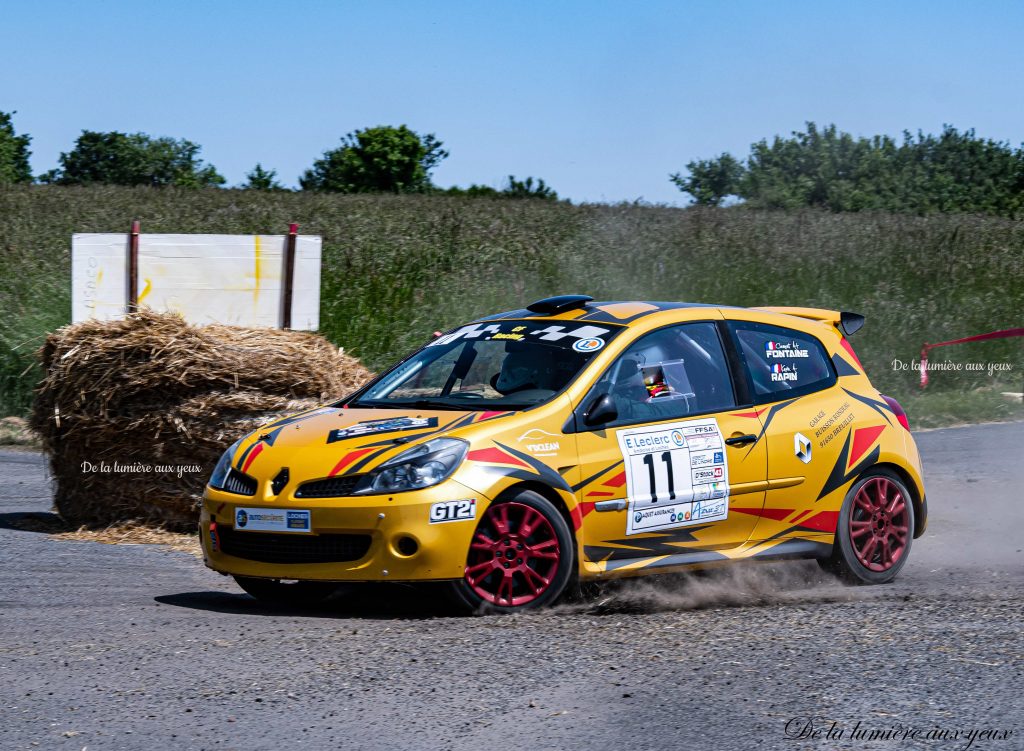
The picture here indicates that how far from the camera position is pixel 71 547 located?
8.10 meters

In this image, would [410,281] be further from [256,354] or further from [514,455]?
[514,455]

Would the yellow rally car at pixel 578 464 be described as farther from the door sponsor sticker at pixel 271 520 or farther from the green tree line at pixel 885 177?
the green tree line at pixel 885 177

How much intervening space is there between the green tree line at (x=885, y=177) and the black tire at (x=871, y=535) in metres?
26.7

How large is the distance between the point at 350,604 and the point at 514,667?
1852 millimetres

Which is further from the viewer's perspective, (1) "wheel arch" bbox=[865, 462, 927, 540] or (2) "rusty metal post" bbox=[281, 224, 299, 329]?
(2) "rusty metal post" bbox=[281, 224, 299, 329]

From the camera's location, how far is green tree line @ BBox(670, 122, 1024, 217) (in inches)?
1410

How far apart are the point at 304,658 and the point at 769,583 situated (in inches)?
128

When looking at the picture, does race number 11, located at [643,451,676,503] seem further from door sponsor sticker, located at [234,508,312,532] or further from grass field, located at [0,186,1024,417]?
grass field, located at [0,186,1024,417]

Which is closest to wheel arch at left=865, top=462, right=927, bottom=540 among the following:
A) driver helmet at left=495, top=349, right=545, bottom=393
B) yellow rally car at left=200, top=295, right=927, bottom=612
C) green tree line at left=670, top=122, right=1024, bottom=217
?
yellow rally car at left=200, top=295, right=927, bottom=612

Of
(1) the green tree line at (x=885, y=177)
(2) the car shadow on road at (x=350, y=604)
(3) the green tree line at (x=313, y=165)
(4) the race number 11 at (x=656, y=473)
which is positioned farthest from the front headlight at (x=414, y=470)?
(3) the green tree line at (x=313, y=165)

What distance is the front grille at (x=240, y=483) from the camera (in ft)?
20.2

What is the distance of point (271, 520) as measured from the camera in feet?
19.7

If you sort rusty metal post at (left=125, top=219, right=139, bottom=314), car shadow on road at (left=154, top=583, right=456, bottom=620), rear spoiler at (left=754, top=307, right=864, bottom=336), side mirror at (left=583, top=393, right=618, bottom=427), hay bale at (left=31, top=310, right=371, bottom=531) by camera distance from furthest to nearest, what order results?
rusty metal post at (left=125, top=219, right=139, bottom=314) < hay bale at (left=31, top=310, right=371, bottom=531) < rear spoiler at (left=754, top=307, right=864, bottom=336) < side mirror at (left=583, top=393, right=618, bottom=427) < car shadow on road at (left=154, top=583, right=456, bottom=620)

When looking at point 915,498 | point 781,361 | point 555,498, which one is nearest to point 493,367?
point 555,498
